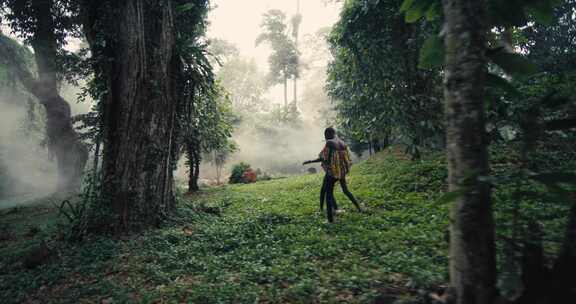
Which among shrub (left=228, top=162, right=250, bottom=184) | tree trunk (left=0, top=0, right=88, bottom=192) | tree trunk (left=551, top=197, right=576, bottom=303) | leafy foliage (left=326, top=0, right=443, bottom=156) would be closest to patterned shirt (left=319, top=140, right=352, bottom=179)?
leafy foliage (left=326, top=0, right=443, bottom=156)

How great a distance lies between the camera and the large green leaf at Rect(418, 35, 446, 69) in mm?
2541

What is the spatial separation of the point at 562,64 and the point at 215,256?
18111 mm

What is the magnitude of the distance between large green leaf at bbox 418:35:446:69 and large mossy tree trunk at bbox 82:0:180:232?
5.93m

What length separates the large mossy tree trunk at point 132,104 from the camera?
6.76m

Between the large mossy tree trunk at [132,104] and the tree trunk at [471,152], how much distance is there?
6.28 metres

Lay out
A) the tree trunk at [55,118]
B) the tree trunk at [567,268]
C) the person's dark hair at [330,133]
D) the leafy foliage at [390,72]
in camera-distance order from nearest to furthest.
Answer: the tree trunk at [567,268] → the person's dark hair at [330,133] → the leafy foliage at [390,72] → the tree trunk at [55,118]

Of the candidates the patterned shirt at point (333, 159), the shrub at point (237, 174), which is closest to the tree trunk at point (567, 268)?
the patterned shirt at point (333, 159)

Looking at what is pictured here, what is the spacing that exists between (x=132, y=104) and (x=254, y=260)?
421cm

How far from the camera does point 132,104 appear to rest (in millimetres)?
6836

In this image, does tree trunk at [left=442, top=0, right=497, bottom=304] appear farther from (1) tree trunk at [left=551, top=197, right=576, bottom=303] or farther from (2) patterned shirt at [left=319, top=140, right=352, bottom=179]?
(2) patterned shirt at [left=319, top=140, right=352, bottom=179]

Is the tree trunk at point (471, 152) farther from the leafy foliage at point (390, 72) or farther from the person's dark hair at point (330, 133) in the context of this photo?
the leafy foliage at point (390, 72)

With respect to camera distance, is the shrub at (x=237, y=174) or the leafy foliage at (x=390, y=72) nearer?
the leafy foliage at (x=390, y=72)

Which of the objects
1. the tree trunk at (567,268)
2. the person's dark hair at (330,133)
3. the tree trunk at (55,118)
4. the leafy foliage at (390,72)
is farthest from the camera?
the tree trunk at (55,118)

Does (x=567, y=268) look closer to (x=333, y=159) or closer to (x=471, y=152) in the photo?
(x=471, y=152)
